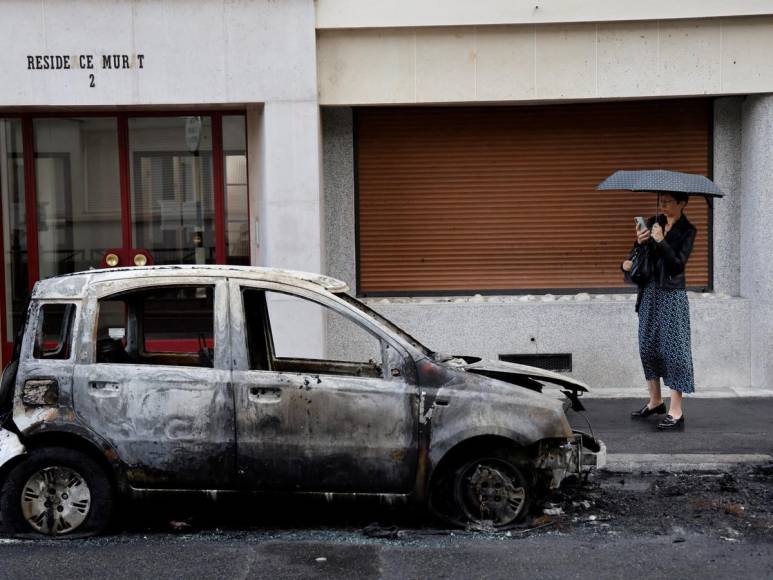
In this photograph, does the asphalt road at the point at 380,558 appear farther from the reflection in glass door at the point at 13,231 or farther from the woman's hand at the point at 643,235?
the reflection in glass door at the point at 13,231

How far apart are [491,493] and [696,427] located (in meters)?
3.59

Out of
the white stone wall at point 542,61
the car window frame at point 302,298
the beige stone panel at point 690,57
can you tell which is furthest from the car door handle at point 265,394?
the beige stone panel at point 690,57

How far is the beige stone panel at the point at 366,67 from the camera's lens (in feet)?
36.4

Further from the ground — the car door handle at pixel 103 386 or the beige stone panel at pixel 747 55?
the beige stone panel at pixel 747 55

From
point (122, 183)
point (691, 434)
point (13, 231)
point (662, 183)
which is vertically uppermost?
point (122, 183)

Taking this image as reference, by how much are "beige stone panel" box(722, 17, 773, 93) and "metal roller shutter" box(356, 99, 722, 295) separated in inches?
26.9

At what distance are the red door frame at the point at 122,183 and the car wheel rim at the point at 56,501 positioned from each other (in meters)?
5.46

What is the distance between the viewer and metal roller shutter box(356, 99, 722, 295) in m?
11.8

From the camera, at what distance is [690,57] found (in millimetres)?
11062

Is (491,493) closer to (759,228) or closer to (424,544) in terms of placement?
(424,544)

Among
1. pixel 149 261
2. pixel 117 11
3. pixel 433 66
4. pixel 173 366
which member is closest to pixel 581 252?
pixel 433 66

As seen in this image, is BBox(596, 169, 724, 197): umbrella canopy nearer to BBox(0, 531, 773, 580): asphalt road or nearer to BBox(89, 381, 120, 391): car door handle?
BBox(0, 531, 773, 580): asphalt road

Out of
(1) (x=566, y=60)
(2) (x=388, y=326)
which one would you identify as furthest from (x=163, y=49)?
(2) (x=388, y=326)

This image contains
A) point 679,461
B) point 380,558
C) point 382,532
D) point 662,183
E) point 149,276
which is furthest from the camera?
point 662,183
